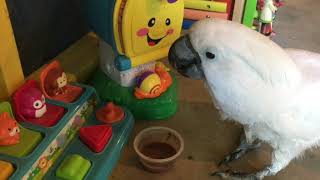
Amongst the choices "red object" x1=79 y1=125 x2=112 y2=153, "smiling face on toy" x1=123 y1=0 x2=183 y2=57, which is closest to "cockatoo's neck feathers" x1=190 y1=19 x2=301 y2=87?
"smiling face on toy" x1=123 y1=0 x2=183 y2=57

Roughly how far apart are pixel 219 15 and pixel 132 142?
650 mm

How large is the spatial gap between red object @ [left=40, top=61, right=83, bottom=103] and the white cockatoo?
31cm

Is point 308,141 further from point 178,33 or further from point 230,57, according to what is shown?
point 178,33

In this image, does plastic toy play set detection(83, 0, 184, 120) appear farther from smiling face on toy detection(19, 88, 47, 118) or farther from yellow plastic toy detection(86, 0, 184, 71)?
smiling face on toy detection(19, 88, 47, 118)

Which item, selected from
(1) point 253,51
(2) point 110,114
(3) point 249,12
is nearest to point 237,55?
(1) point 253,51

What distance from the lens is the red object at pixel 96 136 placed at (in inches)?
37.2

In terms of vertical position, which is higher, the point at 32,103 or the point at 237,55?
the point at 237,55

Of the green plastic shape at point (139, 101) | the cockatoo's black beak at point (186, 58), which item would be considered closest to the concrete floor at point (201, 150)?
the green plastic shape at point (139, 101)

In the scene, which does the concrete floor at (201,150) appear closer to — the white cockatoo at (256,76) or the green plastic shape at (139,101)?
the green plastic shape at (139,101)

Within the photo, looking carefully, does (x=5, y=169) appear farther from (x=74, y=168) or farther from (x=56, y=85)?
(x=56, y=85)

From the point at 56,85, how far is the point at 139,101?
0.78 ft

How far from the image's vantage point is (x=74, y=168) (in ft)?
2.87

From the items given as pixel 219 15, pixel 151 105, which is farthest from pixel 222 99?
pixel 219 15

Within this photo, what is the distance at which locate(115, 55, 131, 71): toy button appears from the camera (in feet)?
3.39
